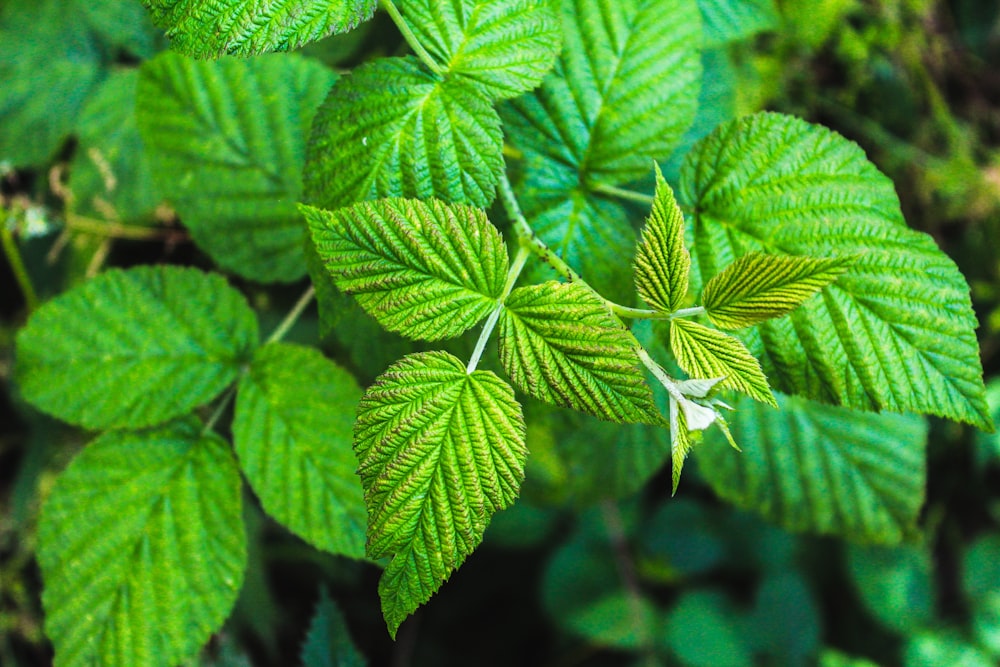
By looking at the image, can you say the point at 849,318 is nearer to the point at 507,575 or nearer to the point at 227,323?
the point at 227,323

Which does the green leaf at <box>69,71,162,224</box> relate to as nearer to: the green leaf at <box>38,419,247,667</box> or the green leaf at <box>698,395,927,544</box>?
the green leaf at <box>38,419,247,667</box>

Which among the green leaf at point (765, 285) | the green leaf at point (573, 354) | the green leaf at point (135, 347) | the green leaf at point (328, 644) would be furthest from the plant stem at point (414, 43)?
the green leaf at point (328, 644)

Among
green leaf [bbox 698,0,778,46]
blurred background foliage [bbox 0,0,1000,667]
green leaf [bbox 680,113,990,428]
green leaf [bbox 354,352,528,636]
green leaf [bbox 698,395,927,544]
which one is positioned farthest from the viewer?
blurred background foliage [bbox 0,0,1000,667]

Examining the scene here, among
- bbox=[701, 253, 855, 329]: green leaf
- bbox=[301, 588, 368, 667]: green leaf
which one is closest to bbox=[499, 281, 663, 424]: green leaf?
bbox=[701, 253, 855, 329]: green leaf

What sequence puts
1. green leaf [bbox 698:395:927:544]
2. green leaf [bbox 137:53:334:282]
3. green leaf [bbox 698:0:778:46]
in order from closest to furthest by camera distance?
green leaf [bbox 137:53:334:282]
green leaf [bbox 698:0:778:46]
green leaf [bbox 698:395:927:544]

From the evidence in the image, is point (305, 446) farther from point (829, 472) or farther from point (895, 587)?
point (895, 587)

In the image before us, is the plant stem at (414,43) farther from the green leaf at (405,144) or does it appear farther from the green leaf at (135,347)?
the green leaf at (135,347)
